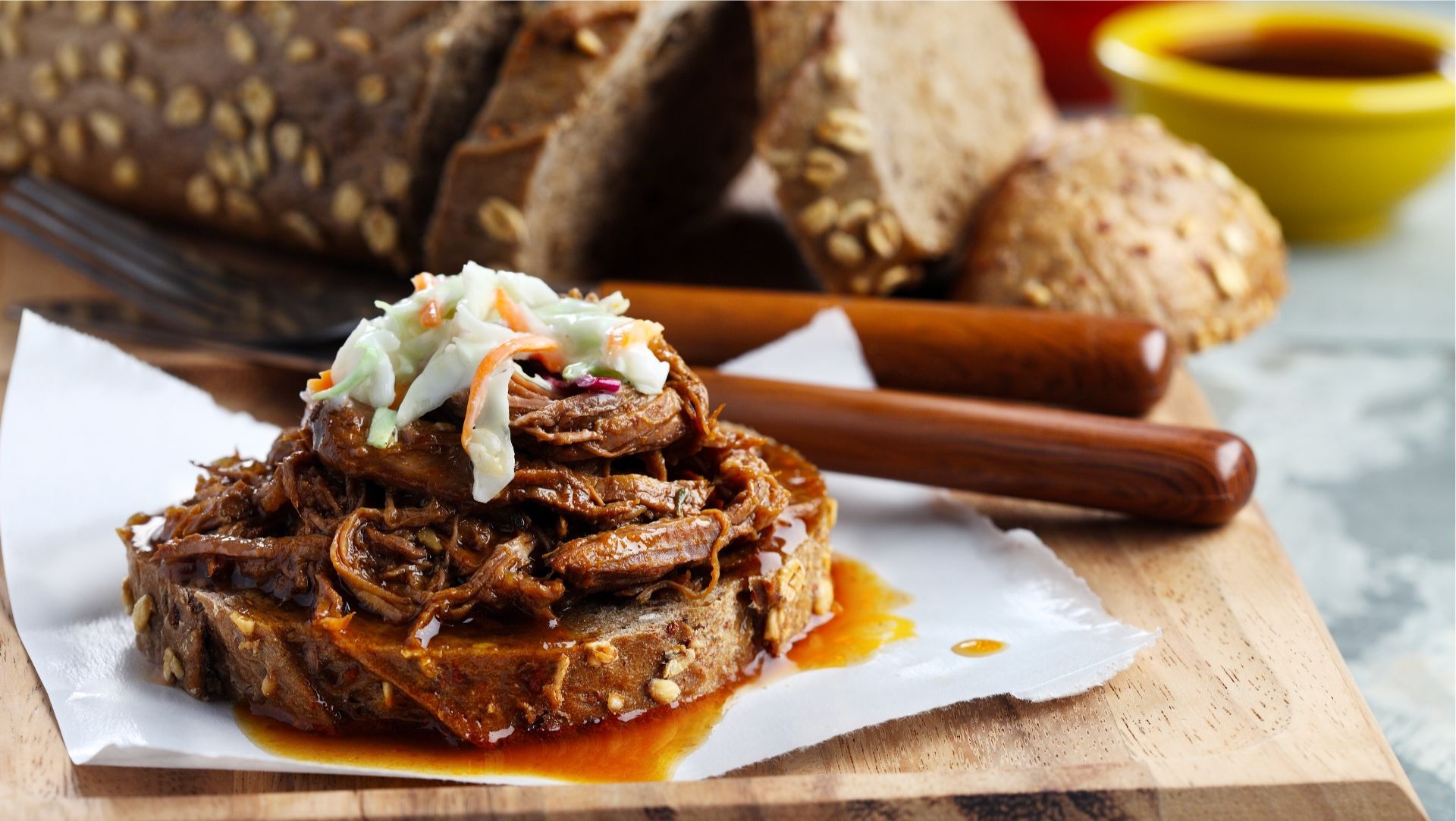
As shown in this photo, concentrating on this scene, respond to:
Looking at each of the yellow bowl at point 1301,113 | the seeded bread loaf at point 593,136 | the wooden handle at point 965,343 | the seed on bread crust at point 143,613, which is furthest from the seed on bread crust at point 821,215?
the seed on bread crust at point 143,613

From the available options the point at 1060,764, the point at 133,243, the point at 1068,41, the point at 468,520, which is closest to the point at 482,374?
the point at 468,520

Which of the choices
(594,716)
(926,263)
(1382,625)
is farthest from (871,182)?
(594,716)

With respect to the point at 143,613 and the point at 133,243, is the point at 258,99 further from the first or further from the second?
the point at 143,613

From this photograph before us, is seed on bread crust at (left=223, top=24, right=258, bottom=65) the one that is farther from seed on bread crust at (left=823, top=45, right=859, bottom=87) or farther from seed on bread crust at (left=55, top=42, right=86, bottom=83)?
seed on bread crust at (left=823, top=45, right=859, bottom=87)

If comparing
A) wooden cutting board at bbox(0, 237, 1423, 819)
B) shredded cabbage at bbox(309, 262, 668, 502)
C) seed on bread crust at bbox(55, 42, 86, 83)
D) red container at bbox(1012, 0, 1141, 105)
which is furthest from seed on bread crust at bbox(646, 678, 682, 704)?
red container at bbox(1012, 0, 1141, 105)

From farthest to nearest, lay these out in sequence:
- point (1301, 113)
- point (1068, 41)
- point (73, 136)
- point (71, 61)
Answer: point (1068, 41), point (1301, 113), point (73, 136), point (71, 61)
